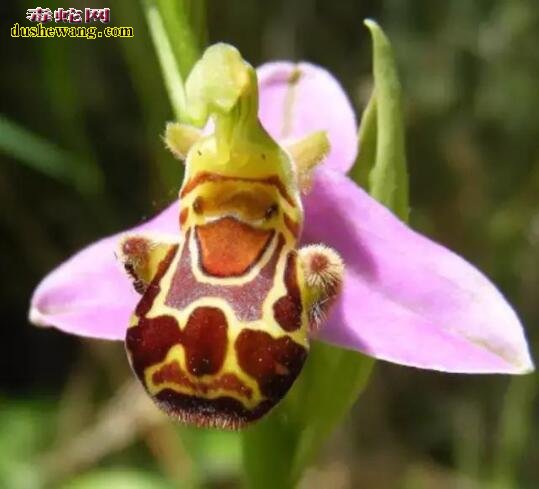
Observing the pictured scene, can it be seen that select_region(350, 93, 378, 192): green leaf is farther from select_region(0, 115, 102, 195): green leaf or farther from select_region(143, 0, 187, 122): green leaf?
select_region(0, 115, 102, 195): green leaf

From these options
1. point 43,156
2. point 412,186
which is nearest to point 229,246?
point 43,156

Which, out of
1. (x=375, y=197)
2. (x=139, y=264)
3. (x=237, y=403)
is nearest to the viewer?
(x=237, y=403)

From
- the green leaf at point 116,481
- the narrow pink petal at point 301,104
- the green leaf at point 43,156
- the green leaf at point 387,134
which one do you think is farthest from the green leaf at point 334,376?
the green leaf at point 116,481

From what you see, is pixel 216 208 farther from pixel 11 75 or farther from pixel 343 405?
pixel 11 75

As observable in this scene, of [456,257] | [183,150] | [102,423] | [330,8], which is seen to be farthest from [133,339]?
[330,8]

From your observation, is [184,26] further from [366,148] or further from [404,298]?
[404,298]

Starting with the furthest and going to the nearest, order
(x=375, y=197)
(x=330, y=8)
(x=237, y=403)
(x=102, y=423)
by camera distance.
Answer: (x=330, y=8) → (x=102, y=423) → (x=375, y=197) → (x=237, y=403)
